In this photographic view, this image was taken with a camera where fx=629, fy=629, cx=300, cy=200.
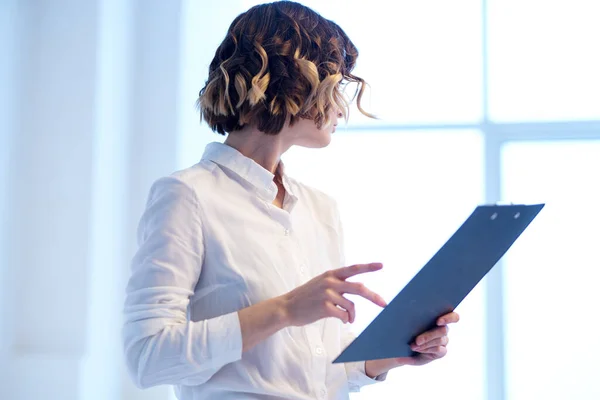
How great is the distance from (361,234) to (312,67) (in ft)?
4.95

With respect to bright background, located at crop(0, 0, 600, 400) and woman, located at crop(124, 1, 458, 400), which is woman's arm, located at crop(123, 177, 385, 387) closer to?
woman, located at crop(124, 1, 458, 400)

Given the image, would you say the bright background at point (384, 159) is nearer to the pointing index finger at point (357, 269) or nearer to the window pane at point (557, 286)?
the window pane at point (557, 286)

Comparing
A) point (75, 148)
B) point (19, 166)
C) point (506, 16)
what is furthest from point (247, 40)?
point (506, 16)

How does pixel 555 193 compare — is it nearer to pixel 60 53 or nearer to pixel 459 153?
pixel 459 153

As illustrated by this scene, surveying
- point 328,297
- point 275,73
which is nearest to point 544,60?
point 275,73

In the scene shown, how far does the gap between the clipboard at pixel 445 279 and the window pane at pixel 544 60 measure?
1.68m

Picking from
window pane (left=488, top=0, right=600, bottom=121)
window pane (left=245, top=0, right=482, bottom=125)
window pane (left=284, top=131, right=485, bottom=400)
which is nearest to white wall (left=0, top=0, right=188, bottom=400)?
window pane (left=284, top=131, right=485, bottom=400)

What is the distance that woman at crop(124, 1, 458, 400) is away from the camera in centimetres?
88

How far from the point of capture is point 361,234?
249 centimetres

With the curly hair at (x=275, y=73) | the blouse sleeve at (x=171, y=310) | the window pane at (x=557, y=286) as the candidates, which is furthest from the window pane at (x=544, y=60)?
the blouse sleeve at (x=171, y=310)

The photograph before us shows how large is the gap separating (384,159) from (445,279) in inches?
65.4

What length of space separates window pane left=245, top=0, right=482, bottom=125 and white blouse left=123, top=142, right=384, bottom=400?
1481 mm

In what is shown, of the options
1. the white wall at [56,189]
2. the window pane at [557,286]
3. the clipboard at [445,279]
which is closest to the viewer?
the clipboard at [445,279]

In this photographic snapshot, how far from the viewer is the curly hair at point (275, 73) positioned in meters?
1.05
